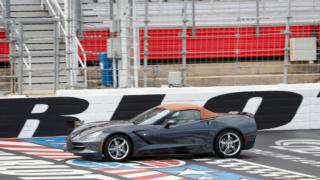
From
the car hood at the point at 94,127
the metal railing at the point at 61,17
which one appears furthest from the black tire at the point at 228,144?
the metal railing at the point at 61,17

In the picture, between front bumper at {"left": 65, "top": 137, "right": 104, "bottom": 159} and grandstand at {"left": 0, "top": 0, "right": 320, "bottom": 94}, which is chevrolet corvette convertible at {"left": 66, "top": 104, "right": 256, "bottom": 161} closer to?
front bumper at {"left": 65, "top": 137, "right": 104, "bottom": 159}

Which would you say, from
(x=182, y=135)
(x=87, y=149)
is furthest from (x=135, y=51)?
(x=87, y=149)

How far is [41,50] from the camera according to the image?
69.8 ft

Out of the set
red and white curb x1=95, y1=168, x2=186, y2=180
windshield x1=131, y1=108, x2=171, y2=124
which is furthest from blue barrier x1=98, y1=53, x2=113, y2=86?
red and white curb x1=95, y1=168, x2=186, y2=180

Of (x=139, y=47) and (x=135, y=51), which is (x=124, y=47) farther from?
(x=139, y=47)

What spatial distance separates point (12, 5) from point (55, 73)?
17.7 feet

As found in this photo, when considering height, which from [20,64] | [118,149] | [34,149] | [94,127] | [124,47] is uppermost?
[124,47]

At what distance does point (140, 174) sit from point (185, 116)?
2.48 meters

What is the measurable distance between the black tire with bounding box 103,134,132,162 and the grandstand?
15.5 ft

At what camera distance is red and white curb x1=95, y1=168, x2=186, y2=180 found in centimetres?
1221

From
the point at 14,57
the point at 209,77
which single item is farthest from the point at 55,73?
the point at 209,77

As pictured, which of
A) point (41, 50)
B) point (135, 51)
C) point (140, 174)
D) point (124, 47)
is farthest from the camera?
point (41, 50)

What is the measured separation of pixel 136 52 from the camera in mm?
19812

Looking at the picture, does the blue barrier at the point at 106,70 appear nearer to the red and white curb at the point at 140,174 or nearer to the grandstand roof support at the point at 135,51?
the grandstand roof support at the point at 135,51
